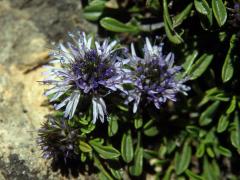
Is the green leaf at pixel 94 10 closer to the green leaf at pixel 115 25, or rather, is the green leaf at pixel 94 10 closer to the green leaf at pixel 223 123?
the green leaf at pixel 115 25

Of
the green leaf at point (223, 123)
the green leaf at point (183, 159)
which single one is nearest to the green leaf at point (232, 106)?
the green leaf at point (223, 123)

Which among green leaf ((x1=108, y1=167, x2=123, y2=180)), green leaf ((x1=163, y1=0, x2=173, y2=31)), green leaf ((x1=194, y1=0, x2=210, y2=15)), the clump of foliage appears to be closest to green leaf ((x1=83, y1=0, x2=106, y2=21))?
the clump of foliage

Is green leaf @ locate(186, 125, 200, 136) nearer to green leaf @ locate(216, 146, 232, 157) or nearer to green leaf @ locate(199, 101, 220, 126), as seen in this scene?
green leaf @ locate(199, 101, 220, 126)

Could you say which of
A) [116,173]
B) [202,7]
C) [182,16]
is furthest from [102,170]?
[202,7]

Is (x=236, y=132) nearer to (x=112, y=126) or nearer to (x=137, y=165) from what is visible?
(x=137, y=165)

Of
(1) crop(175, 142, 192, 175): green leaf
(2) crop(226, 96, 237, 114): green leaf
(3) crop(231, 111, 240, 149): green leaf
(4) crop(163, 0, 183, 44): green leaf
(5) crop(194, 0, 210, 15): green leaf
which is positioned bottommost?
(1) crop(175, 142, 192, 175): green leaf

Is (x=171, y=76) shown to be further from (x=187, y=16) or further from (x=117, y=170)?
(x=117, y=170)
